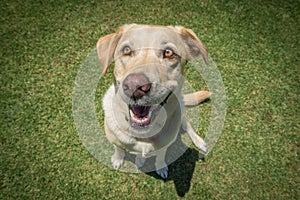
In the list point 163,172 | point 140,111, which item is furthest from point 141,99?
point 163,172

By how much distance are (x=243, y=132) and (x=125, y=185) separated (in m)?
2.08

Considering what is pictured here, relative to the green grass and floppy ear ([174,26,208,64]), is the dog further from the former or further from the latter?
the green grass

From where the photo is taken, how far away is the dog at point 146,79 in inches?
93.7

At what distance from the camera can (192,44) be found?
290 centimetres

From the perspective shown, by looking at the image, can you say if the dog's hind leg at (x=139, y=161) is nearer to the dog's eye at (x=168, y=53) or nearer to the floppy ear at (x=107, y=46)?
the floppy ear at (x=107, y=46)

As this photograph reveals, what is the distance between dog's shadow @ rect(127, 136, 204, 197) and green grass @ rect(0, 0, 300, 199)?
21 millimetres

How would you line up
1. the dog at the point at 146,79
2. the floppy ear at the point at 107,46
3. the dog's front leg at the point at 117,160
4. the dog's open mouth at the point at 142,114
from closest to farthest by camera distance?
the dog at the point at 146,79
the dog's open mouth at the point at 142,114
the floppy ear at the point at 107,46
the dog's front leg at the point at 117,160

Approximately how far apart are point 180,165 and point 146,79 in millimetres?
2211

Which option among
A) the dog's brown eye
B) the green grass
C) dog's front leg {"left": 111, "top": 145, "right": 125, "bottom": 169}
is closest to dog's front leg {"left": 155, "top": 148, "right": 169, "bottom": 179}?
the green grass

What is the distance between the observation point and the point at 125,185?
3920 millimetres

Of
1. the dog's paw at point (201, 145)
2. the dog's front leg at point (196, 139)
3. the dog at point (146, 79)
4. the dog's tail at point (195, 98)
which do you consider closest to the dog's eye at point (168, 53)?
the dog at point (146, 79)

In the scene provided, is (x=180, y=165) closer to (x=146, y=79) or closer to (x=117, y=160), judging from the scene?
(x=117, y=160)

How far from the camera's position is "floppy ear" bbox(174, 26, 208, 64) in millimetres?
2814

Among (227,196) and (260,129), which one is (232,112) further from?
(227,196)
